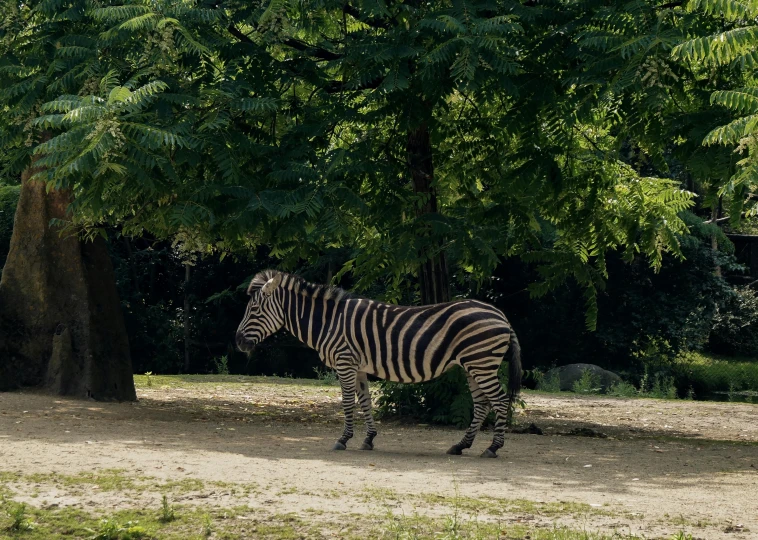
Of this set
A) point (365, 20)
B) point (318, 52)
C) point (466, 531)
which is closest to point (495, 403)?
point (466, 531)

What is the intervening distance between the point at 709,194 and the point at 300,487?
681 cm

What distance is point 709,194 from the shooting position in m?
13.3

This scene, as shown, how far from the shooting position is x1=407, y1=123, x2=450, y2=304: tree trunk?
1538 centimetres

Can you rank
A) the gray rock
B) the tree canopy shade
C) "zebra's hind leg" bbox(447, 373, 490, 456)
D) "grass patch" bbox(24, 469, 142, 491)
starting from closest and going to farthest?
"grass patch" bbox(24, 469, 142, 491), the tree canopy shade, "zebra's hind leg" bbox(447, 373, 490, 456), the gray rock

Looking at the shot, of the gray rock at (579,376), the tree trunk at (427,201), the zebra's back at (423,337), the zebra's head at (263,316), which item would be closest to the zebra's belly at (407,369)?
the zebra's back at (423,337)

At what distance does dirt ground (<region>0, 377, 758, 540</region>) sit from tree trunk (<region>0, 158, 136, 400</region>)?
49 cm

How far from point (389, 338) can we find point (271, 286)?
1.67 metres

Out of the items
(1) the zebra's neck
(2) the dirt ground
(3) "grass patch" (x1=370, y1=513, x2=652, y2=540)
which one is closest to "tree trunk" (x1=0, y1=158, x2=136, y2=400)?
(2) the dirt ground

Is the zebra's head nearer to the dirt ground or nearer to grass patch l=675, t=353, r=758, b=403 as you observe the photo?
the dirt ground

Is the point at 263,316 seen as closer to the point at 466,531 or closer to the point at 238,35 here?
the point at 238,35

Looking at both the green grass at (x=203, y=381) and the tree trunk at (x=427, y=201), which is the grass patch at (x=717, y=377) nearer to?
the green grass at (x=203, y=381)

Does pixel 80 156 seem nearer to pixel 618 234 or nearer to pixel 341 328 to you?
pixel 341 328

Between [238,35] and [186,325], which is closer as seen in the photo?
[238,35]

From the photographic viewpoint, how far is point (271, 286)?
13.0 metres
